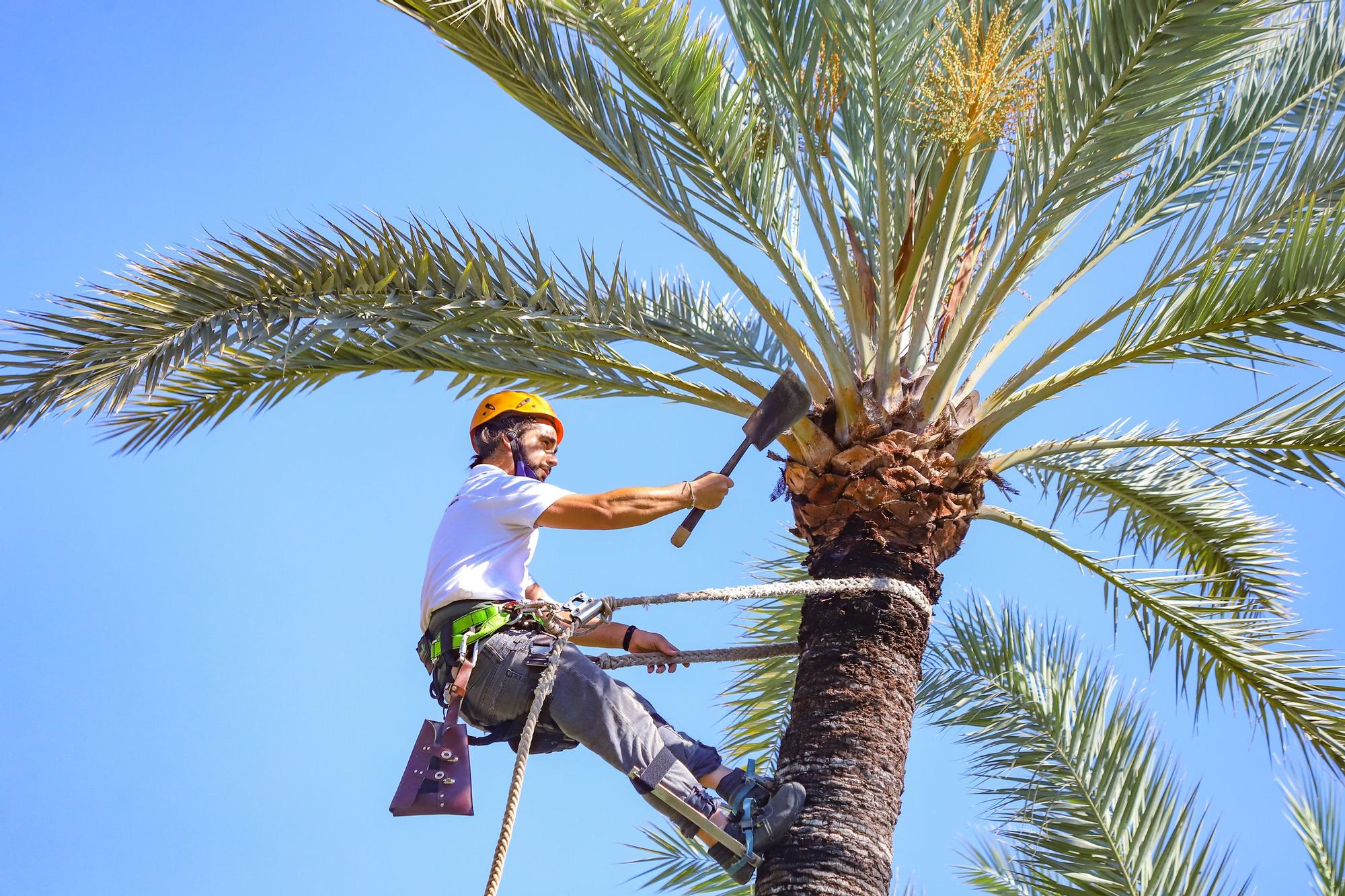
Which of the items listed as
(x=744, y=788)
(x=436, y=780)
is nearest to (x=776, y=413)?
(x=744, y=788)

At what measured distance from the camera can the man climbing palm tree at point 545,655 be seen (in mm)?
4445

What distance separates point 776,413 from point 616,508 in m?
0.83

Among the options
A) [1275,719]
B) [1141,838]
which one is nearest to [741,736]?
[1141,838]

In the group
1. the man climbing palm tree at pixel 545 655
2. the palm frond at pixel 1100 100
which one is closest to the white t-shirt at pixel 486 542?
the man climbing palm tree at pixel 545 655

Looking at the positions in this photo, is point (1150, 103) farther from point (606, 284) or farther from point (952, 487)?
point (606, 284)

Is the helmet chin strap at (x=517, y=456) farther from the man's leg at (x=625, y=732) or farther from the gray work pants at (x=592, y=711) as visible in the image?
the man's leg at (x=625, y=732)

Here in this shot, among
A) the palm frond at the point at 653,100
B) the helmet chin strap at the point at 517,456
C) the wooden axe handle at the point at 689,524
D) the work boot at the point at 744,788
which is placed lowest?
the work boot at the point at 744,788

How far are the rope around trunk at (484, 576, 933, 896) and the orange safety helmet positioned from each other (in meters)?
0.92

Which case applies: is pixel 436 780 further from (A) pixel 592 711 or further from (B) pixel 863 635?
(B) pixel 863 635

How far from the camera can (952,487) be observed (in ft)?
17.1

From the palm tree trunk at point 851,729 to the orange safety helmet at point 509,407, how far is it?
46.0 inches

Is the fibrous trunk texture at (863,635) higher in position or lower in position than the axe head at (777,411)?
lower

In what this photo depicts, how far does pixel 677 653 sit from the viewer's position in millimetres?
5176

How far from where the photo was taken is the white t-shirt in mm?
4727
